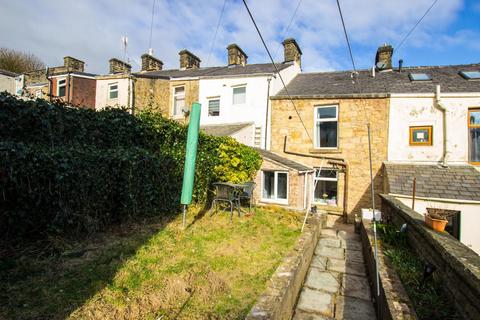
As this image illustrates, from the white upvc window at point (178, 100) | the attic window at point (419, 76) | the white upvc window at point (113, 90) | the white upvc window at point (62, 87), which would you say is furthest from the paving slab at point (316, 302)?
the white upvc window at point (62, 87)

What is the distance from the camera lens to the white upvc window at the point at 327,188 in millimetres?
12344

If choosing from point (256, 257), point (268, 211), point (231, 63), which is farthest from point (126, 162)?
point (231, 63)

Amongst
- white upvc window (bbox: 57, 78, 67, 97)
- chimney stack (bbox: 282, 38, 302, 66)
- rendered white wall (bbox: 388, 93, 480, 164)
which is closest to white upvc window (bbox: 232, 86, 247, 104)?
chimney stack (bbox: 282, 38, 302, 66)

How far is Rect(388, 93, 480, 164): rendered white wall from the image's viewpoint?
1034 centimetres

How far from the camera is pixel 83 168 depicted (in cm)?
484

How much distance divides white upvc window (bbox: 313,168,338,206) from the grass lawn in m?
7.17

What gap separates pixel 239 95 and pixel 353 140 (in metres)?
7.13

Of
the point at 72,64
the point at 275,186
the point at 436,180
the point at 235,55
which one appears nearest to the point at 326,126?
the point at 275,186

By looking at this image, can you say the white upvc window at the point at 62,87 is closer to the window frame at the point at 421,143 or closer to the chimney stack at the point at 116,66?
the chimney stack at the point at 116,66

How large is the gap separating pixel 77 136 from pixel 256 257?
215 inches

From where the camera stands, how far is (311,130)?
12758mm

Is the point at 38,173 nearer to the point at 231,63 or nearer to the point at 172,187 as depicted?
the point at 172,187

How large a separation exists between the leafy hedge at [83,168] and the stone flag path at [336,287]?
14.1 ft

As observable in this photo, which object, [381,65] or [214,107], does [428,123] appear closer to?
[381,65]
